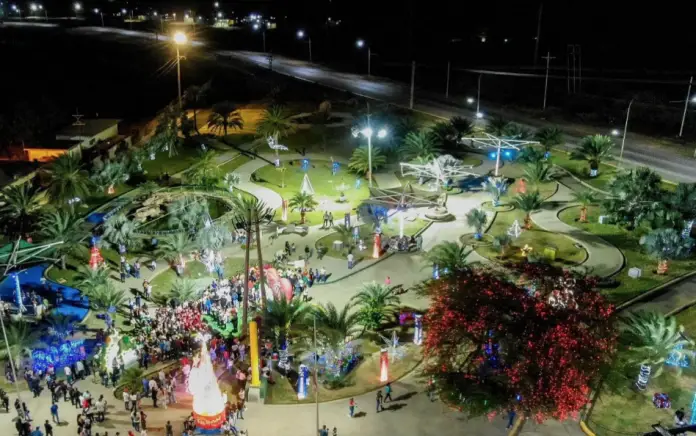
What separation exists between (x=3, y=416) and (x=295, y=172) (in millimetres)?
43640

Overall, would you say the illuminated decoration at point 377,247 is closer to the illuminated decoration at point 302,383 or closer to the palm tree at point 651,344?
the illuminated decoration at point 302,383

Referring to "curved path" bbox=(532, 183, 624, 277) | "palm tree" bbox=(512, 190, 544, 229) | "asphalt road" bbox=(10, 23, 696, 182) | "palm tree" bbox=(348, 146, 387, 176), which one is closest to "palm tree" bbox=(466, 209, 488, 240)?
"palm tree" bbox=(512, 190, 544, 229)

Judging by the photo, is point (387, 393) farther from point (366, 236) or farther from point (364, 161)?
point (364, 161)

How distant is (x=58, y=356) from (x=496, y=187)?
38860 mm

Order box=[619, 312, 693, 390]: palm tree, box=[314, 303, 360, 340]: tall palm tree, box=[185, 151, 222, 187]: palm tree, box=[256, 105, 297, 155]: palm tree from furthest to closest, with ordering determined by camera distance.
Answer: box=[256, 105, 297, 155]: palm tree → box=[185, 151, 222, 187]: palm tree → box=[314, 303, 360, 340]: tall palm tree → box=[619, 312, 693, 390]: palm tree

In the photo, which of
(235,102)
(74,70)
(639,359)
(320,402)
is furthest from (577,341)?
(74,70)

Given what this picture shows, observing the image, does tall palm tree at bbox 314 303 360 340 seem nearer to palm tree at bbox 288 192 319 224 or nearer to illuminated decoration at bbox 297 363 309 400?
illuminated decoration at bbox 297 363 309 400

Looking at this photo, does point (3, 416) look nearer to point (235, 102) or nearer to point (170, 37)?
point (235, 102)

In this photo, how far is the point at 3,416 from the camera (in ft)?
98.5

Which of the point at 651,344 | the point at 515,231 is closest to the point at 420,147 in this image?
the point at 515,231

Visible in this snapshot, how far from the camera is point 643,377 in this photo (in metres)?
31.2

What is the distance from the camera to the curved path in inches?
1770

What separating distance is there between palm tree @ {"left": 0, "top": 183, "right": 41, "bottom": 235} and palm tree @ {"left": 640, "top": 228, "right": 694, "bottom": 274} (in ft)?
152

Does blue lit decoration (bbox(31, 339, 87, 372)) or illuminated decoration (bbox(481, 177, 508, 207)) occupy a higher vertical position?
illuminated decoration (bbox(481, 177, 508, 207))
